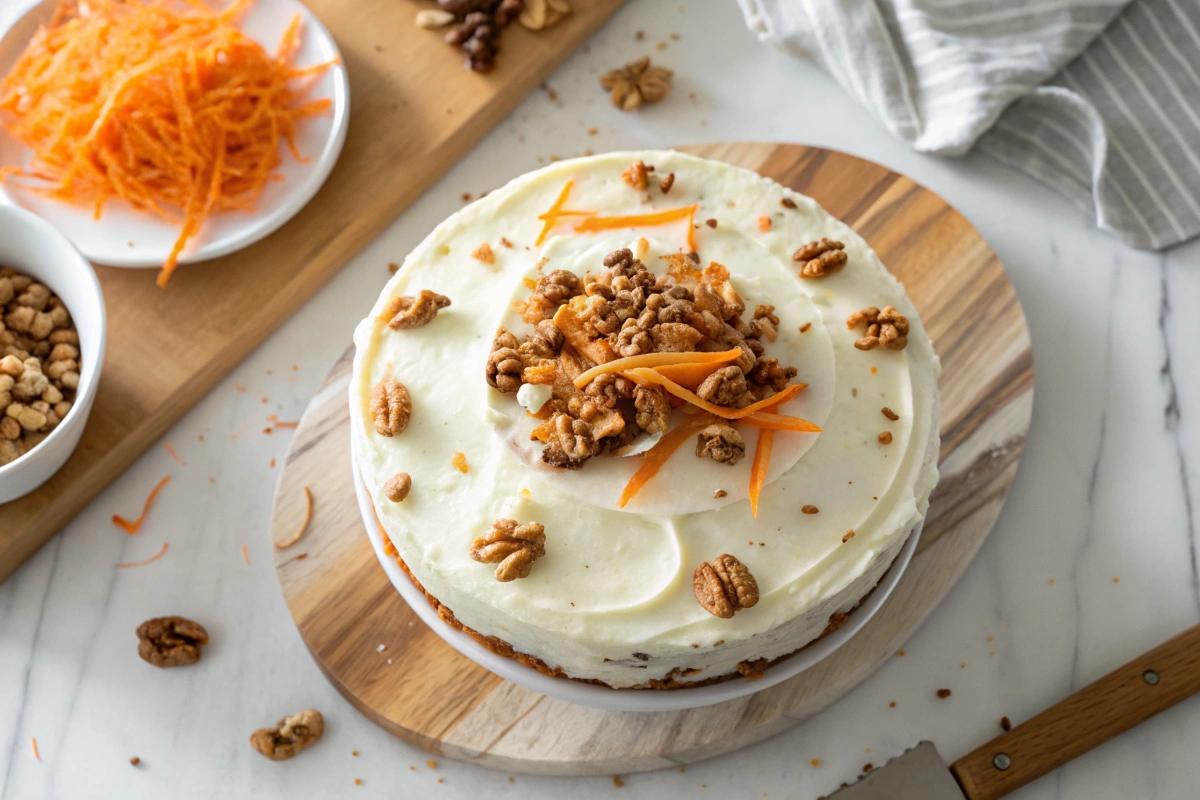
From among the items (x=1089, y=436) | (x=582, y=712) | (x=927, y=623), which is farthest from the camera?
(x=1089, y=436)

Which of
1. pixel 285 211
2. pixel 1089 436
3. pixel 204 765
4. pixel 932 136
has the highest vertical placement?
pixel 932 136

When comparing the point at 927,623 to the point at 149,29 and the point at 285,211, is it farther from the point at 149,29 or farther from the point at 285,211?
the point at 149,29

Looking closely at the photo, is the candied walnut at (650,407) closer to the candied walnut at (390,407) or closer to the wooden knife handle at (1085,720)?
the candied walnut at (390,407)

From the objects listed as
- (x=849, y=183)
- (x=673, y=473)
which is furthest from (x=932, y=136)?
(x=673, y=473)

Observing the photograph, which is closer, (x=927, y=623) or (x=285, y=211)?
(x=927, y=623)

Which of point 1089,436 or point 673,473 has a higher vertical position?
point 673,473

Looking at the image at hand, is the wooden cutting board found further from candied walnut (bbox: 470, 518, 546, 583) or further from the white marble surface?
candied walnut (bbox: 470, 518, 546, 583)

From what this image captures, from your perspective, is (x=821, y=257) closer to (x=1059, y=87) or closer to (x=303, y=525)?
(x=1059, y=87)
